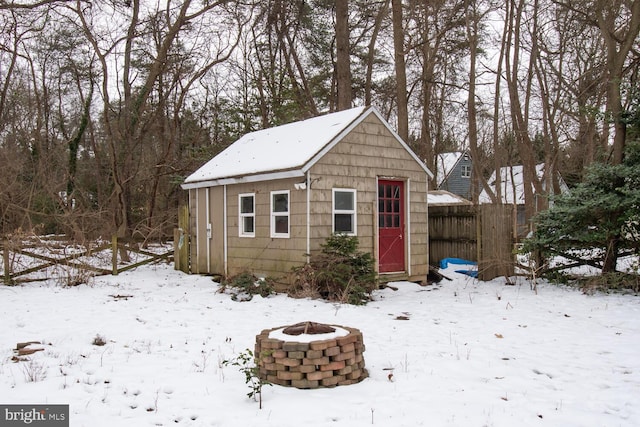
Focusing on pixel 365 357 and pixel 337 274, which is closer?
pixel 365 357

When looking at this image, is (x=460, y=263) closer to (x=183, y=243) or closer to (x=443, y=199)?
(x=443, y=199)

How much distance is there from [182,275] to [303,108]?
10.8 meters

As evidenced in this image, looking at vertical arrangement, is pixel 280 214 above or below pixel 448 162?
below

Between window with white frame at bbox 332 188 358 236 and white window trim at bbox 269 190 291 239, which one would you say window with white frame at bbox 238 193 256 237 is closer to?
white window trim at bbox 269 190 291 239

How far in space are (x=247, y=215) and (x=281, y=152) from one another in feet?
5.64

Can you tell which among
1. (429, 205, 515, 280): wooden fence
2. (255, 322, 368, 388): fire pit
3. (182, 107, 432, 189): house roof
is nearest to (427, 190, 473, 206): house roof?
(429, 205, 515, 280): wooden fence

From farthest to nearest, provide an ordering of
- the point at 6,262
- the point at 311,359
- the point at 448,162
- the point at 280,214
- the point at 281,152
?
the point at 448,162 → the point at 281,152 → the point at 6,262 → the point at 280,214 → the point at 311,359

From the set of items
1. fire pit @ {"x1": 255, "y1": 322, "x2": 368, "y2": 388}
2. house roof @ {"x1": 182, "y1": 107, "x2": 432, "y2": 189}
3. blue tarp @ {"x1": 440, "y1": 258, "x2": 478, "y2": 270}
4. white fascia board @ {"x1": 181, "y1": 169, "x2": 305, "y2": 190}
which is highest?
house roof @ {"x1": 182, "y1": 107, "x2": 432, "y2": 189}

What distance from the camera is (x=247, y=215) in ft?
39.9

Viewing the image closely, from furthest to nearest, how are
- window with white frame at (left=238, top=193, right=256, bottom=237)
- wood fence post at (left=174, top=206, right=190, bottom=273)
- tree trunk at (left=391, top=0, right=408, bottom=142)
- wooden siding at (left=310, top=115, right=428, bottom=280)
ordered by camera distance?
tree trunk at (left=391, top=0, right=408, bottom=142) < wood fence post at (left=174, top=206, right=190, bottom=273) < window with white frame at (left=238, top=193, right=256, bottom=237) < wooden siding at (left=310, top=115, right=428, bottom=280)

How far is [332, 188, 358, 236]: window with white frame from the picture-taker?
1094cm

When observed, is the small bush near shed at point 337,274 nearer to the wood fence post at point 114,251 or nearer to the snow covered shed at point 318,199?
the snow covered shed at point 318,199

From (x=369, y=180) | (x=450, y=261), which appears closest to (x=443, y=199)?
(x=450, y=261)

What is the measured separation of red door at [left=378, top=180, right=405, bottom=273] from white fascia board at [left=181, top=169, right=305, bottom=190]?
239 centimetres
